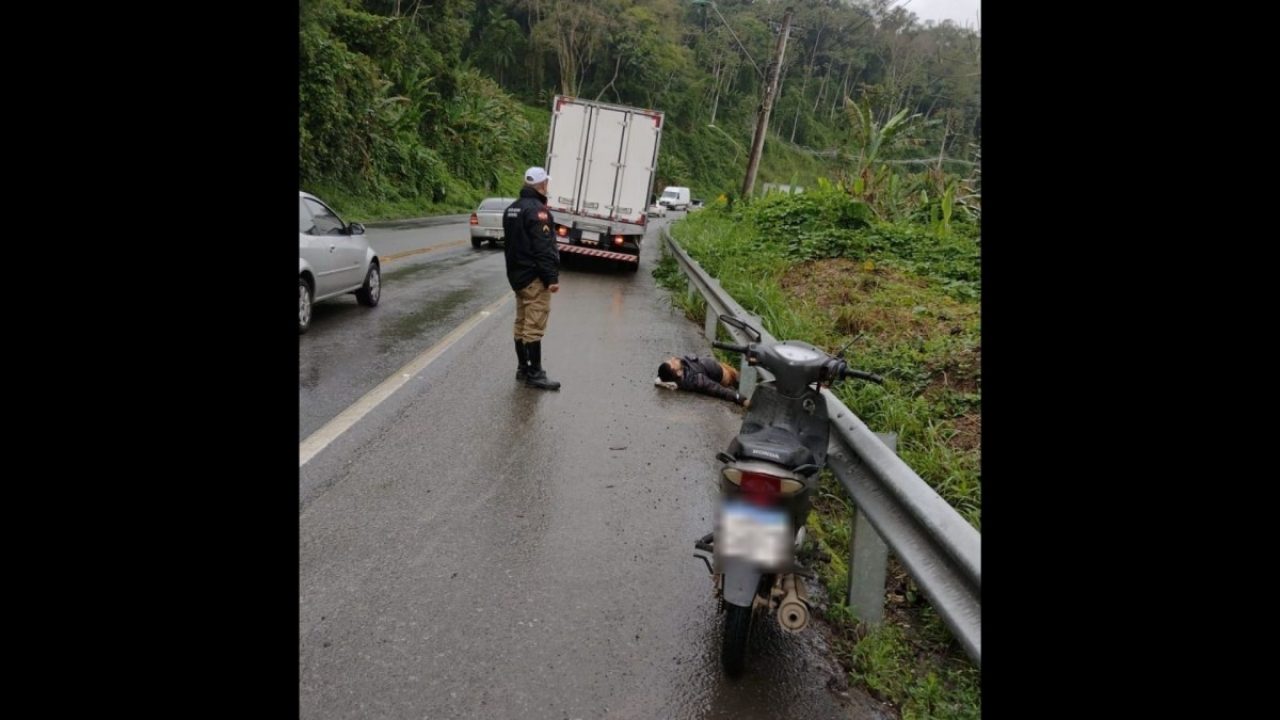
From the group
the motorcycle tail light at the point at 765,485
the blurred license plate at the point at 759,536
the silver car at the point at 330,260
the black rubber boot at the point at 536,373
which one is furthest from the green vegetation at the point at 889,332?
the silver car at the point at 330,260

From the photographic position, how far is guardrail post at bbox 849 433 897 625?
134 inches

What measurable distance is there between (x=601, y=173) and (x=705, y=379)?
10415mm

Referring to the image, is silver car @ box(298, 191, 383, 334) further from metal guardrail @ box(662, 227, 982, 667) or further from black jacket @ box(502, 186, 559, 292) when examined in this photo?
metal guardrail @ box(662, 227, 982, 667)

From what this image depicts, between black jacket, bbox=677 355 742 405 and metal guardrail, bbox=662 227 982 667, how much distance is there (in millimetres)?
3507

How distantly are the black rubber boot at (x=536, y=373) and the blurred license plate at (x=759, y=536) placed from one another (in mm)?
4481

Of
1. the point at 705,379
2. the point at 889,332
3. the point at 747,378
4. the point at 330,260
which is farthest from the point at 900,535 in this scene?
the point at 330,260

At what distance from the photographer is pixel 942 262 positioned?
11.4 m

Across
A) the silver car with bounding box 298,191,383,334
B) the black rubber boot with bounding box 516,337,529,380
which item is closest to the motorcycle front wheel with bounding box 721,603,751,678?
the black rubber boot with bounding box 516,337,529,380

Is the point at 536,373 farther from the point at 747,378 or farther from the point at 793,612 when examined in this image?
the point at 793,612

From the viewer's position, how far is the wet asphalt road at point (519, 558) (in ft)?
9.72
